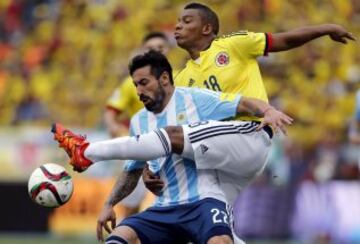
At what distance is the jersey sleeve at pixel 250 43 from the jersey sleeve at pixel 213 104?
0.72 metres

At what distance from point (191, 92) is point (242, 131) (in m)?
0.45

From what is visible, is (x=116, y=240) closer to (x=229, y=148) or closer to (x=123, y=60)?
(x=229, y=148)

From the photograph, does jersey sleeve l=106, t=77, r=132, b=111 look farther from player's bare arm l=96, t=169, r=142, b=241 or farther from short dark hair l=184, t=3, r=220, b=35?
player's bare arm l=96, t=169, r=142, b=241

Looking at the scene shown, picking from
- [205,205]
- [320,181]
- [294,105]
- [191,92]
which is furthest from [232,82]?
[294,105]

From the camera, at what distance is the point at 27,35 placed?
18.9 m

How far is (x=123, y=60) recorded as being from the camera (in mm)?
17672

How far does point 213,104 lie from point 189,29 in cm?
94

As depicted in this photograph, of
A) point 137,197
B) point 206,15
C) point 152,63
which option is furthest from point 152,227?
point 137,197

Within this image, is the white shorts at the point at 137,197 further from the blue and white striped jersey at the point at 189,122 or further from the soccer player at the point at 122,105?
the blue and white striped jersey at the point at 189,122

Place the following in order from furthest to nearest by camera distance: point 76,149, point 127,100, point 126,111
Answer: point 126,111 → point 127,100 → point 76,149

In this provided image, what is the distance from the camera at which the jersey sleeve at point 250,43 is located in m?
7.80

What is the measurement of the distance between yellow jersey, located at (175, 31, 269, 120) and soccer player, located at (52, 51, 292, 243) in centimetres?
58

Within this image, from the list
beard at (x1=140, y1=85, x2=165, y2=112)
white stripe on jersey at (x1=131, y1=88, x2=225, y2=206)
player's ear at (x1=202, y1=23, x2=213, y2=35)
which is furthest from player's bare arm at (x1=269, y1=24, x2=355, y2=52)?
beard at (x1=140, y1=85, x2=165, y2=112)

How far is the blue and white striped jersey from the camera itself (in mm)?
7195
